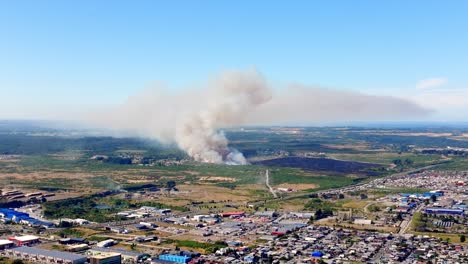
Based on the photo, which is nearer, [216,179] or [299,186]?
[299,186]

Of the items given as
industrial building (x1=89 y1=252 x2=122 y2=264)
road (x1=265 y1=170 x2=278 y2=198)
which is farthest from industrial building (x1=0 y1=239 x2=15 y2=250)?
road (x1=265 y1=170 x2=278 y2=198)

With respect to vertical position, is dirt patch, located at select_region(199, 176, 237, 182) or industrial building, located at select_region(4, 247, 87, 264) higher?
dirt patch, located at select_region(199, 176, 237, 182)

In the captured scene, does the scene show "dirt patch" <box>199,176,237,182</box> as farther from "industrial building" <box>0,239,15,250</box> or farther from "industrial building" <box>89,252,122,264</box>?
"industrial building" <box>89,252,122,264</box>

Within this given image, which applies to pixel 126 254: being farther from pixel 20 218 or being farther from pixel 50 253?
pixel 20 218

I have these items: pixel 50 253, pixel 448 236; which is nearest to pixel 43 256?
pixel 50 253

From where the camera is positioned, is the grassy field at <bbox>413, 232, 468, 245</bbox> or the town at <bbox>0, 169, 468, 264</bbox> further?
the grassy field at <bbox>413, 232, 468, 245</bbox>

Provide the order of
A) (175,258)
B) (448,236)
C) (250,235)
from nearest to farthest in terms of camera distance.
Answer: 1. (175,258)
2. (448,236)
3. (250,235)

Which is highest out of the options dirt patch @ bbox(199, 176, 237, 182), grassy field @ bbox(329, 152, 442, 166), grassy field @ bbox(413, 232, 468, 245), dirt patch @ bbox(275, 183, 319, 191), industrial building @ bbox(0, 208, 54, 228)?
grassy field @ bbox(329, 152, 442, 166)

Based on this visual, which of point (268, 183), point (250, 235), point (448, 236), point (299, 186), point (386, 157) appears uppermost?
point (386, 157)

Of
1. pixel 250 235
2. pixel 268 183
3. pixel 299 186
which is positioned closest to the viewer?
pixel 250 235
